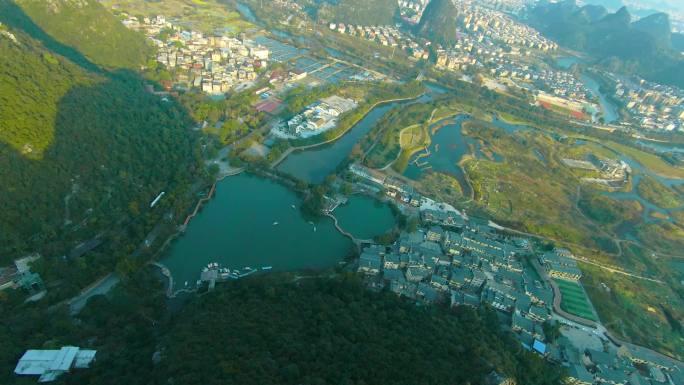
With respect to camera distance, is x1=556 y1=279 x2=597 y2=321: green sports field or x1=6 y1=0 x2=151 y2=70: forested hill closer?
x1=556 y1=279 x2=597 y2=321: green sports field

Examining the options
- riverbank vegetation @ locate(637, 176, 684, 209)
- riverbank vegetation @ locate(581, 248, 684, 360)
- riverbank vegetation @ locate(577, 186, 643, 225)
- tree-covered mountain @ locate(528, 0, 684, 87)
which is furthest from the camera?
tree-covered mountain @ locate(528, 0, 684, 87)

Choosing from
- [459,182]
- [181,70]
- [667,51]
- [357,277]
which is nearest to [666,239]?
[459,182]

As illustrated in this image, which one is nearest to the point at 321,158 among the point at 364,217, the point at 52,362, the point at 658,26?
the point at 364,217

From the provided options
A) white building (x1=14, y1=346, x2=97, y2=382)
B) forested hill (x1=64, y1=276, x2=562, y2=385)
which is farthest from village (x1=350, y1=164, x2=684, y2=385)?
white building (x1=14, y1=346, x2=97, y2=382)

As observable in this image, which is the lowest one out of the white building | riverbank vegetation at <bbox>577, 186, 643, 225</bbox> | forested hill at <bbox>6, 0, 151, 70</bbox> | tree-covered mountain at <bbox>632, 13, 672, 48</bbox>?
the white building

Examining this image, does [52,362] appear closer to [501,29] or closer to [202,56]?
[202,56]

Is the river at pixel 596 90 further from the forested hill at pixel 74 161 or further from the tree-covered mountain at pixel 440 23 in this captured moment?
the forested hill at pixel 74 161

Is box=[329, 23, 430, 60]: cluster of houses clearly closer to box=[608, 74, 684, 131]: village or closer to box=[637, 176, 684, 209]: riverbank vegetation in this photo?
box=[608, 74, 684, 131]: village
